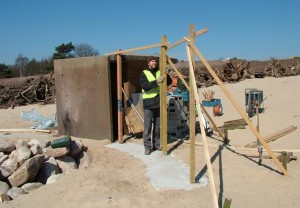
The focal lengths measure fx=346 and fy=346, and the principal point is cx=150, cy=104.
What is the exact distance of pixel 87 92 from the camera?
9.21m

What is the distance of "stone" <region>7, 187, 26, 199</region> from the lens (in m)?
6.11

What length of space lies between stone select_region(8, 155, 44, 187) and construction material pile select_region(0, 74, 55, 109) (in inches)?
526

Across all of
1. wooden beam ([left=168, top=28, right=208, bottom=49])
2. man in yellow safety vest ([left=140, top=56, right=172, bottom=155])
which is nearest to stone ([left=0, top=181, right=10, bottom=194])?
man in yellow safety vest ([left=140, top=56, right=172, bottom=155])

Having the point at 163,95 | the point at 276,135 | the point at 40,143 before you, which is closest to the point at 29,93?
the point at 40,143

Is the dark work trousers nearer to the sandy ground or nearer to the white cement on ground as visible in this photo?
the white cement on ground

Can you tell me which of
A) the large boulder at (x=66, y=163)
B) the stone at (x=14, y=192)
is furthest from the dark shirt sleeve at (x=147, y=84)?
the stone at (x=14, y=192)

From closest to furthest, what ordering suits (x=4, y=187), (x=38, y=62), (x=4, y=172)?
(x=4, y=187)
(x=4, y=172)
(x=38, y=62)

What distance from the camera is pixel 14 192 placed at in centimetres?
624

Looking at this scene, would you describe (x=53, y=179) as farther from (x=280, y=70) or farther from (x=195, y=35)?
(x=280, y=70)

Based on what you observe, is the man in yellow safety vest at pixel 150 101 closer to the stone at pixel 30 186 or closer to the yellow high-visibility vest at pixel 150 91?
the yellow high-visibility vest at pixel 150 91

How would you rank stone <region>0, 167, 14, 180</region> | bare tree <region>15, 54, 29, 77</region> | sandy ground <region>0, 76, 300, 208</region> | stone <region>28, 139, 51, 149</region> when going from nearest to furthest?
sandy ground <region>0, 76, 300, 208</region>
stone <region>0, 167, 14, 180</region>
stone <region>28, 139, 51, 149</region>
bare tree <region>15, 54, 29, 77</region>

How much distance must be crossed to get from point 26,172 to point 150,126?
2.74 m

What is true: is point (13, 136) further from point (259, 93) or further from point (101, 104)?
point (259, 93)

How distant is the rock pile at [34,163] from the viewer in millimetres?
6570
